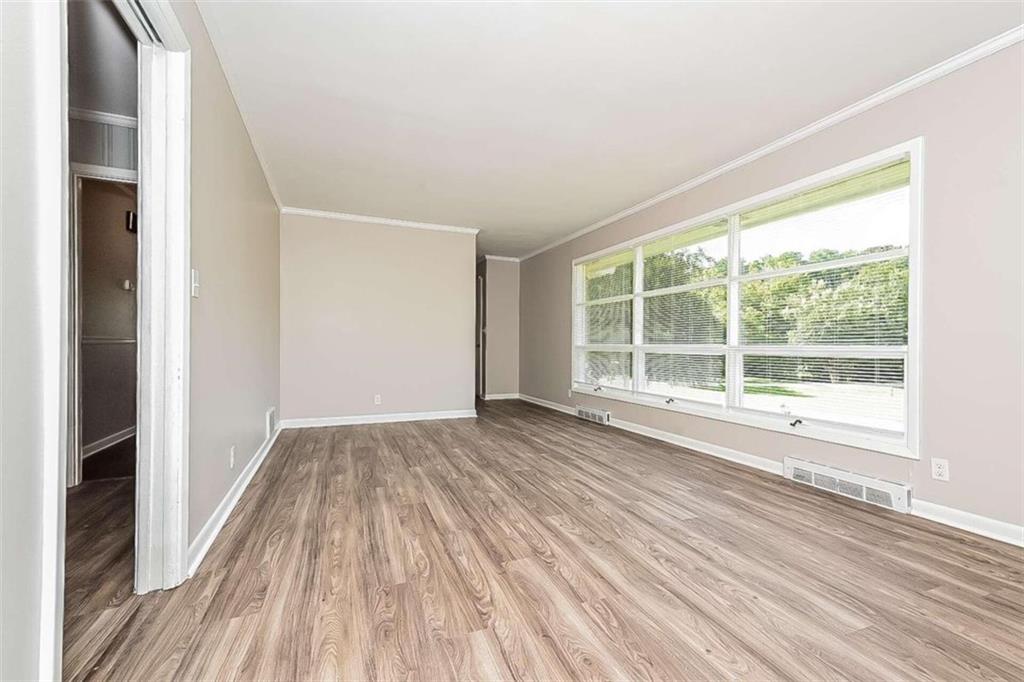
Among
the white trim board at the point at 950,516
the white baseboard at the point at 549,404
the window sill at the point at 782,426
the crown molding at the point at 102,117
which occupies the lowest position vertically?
the white baseboard at the point at 549,404

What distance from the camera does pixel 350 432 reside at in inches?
190

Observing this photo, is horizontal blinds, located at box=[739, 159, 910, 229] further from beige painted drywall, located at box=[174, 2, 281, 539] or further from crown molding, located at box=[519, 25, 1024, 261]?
beige painted drywall, located at box=[174, 2, 281, 539]

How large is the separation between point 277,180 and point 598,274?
385 cm

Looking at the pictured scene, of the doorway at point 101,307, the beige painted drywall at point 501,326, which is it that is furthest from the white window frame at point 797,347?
the doorway at point 101,307

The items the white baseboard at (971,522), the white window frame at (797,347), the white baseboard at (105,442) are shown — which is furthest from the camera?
the white baseboard at (105,442)

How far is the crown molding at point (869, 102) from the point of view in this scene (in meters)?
2.24

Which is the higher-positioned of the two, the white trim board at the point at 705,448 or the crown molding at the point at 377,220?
the crown molding at the point at 377,220

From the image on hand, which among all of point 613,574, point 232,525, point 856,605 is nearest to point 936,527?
point 856,605

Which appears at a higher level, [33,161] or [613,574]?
[33,161]

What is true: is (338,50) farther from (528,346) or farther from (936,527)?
(528,346)

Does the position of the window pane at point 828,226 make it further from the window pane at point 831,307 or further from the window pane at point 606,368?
the window pane at point 606,368

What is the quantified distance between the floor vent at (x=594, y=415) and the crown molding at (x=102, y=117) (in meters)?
5.07

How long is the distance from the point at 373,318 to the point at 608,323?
2999mm

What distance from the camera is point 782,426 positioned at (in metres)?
3.30
